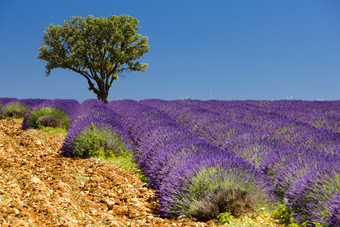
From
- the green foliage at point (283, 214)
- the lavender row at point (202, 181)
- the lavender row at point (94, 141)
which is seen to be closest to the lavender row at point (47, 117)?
the lavender row at point (94, 141)

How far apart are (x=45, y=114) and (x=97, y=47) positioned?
15990mm

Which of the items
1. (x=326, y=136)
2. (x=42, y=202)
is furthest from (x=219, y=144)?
(x=42, y=202)

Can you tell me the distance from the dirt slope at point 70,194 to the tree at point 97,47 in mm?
20356

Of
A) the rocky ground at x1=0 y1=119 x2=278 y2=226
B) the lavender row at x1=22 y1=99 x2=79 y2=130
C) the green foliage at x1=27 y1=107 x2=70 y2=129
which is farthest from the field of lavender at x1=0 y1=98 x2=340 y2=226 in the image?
the green foliage at x1=27 y1=107 x2=70 y2=129

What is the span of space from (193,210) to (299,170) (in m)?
1.41

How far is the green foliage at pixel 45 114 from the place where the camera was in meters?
11.2

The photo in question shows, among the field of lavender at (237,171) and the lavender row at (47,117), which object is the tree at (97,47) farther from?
the field of lavender at (237,171)

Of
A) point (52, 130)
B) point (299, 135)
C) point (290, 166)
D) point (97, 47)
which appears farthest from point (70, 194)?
point (97, 47)

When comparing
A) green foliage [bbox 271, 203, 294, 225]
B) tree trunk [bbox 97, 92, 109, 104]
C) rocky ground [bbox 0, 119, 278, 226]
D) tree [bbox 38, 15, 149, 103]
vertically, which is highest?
tree [bbox 38, 15, 149, 103]

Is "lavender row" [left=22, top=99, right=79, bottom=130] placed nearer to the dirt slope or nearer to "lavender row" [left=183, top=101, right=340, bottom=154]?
the dirt slope

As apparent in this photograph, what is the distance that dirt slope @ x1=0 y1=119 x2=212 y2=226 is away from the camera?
12.1 feet

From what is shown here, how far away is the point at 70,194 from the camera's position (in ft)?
15.1

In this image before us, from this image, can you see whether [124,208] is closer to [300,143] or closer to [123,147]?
[123,147]

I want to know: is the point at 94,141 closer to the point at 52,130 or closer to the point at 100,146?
the point at 100,146
